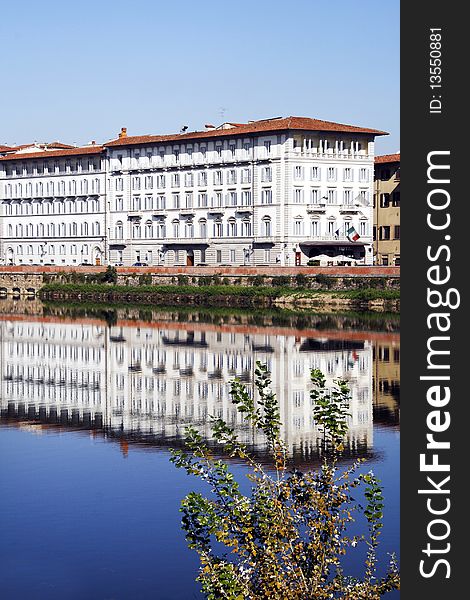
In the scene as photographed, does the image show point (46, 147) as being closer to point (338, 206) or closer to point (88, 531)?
point (338, 206)

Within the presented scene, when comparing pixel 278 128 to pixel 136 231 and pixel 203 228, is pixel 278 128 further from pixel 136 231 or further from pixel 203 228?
pixel 136 231

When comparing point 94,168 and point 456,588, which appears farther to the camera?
point 94,168

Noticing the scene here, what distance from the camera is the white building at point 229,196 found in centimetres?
9688

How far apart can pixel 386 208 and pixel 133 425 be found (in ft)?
233

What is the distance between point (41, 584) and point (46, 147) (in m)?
110

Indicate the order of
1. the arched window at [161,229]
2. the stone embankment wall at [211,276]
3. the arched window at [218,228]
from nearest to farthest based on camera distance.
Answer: the stone embankment wall at [211,276]
the arched window at [218,228]
the arched window at [161,229]

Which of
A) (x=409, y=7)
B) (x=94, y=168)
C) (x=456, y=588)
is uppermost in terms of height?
(x=94, y=168)

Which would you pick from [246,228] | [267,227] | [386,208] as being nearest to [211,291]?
[267,227]

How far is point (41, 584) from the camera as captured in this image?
1953 cm

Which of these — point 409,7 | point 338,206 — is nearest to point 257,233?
point 338,206

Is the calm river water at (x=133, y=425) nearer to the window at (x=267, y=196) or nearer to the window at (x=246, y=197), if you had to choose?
the window at (x=267, y=196)

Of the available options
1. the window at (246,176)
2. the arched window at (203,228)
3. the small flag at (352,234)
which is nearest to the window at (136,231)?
the arched window at (203,228)

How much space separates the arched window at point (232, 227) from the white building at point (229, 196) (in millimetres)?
97

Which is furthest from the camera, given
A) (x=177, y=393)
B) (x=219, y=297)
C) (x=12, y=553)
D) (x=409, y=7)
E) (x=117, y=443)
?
(x=219, y=297)
